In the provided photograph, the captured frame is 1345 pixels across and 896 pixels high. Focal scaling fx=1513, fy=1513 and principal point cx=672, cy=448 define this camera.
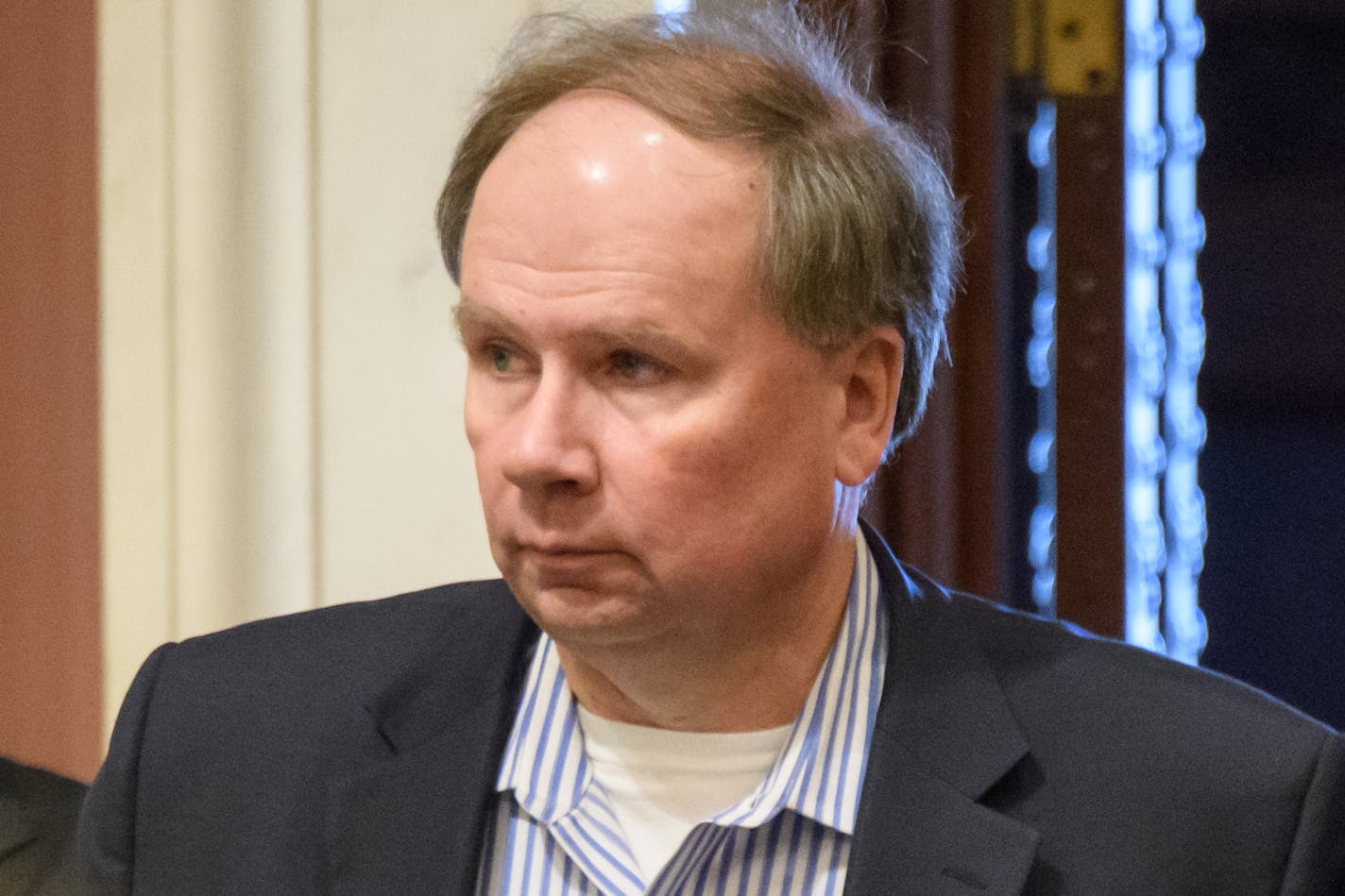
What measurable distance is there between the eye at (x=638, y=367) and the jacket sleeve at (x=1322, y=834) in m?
0.64

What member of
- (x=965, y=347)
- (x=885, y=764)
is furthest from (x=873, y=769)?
(x=965, y=347)

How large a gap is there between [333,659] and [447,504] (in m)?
0.35

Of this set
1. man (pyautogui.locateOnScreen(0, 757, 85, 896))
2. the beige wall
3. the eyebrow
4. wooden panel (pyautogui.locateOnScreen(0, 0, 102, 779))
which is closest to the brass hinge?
the beige wall

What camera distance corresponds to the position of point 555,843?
133 centimetres

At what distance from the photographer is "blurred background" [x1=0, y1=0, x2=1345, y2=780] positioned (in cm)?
175

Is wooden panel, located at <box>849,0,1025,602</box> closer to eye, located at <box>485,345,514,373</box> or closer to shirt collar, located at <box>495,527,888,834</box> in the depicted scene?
shirt collar, located at <box>495,527,888,834</box>

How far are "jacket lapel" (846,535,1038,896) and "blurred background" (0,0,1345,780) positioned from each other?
40cm

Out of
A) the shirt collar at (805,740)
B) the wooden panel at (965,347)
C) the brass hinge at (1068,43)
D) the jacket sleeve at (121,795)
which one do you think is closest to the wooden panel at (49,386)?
the jacket sleeve at (121,795)

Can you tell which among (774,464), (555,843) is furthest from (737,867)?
(774,464)

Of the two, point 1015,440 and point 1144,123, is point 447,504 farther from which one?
point 1144,123

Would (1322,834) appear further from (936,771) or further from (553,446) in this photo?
(553,446)

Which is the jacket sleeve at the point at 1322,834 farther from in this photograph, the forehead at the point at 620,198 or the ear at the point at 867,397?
the forehead at the point at 620,198

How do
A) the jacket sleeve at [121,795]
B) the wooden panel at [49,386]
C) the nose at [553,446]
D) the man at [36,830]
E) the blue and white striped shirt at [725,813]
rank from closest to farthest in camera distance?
the man at [36,830] → the nose at [553,446] → the blue and white striped shirt at [725,813] → the jacket sleeve at [121,795] → the wooden panel at [49,386]

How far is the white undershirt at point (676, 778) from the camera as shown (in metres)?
1.30
